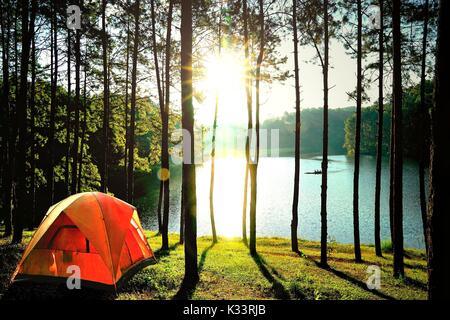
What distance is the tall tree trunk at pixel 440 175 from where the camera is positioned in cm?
466

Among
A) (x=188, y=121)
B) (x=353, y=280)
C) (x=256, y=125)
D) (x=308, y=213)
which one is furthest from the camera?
(x=308, y=213)

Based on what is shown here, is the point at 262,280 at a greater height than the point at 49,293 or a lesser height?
lesser

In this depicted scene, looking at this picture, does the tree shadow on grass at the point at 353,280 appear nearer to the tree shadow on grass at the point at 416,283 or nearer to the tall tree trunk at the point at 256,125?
the tree shadow on grass at the point at 416,283

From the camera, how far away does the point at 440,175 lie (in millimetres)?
4746

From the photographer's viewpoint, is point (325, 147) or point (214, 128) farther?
point (214, 128)

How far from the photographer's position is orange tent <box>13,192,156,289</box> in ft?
25.7

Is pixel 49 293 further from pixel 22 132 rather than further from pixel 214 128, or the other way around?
pixel 214 128

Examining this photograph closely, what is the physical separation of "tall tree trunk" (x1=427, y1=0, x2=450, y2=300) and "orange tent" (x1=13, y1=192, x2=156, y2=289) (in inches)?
270

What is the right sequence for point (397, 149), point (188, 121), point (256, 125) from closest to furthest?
point (188, 121) < point (397, 149) < point (256, 125)

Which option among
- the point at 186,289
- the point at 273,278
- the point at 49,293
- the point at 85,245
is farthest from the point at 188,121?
the point at 273,278

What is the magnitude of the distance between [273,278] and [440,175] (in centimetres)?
652

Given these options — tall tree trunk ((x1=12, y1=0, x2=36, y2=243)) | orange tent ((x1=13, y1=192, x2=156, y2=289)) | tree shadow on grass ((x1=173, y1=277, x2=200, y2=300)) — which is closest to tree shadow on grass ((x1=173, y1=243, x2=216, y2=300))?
tree shadow on grass ((x1=173, y1=277, x2=200, y2=300))

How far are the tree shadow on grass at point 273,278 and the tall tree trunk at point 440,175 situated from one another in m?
3.93

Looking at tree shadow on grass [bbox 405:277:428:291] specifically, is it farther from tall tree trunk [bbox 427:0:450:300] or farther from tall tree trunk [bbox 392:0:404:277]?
tall tree trunk [bbox 427:0:450:300]
